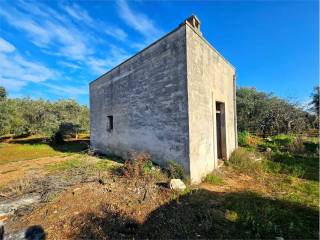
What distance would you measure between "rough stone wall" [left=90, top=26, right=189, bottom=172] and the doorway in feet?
9.87

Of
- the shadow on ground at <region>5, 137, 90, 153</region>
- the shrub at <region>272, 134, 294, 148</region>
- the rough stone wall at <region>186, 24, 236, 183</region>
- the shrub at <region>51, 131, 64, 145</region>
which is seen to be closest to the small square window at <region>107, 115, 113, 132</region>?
the shadow on ground at <region>5, 137, 90, 153</region>

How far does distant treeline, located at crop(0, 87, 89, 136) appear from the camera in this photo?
1691 centimetres

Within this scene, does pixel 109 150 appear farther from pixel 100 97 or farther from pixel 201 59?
pixel 201 59

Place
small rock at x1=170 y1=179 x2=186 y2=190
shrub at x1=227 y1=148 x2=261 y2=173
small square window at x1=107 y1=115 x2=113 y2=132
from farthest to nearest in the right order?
1. small square window at x1=107 y1=115 x2=113 y2=132
2. shrub at x1=227 y1=148 x2=261 y2=173
3. small rock at x1=170 y1=179 x2=186 y2=190

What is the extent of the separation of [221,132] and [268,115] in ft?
37.8

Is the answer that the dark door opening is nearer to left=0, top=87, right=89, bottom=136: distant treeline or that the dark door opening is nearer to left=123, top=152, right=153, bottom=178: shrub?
left=123, top=152, right=153, bottom=178: shrub

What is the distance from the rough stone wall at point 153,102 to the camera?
220 inches

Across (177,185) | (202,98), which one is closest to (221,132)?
(202,98)

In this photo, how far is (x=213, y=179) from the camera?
19.0ft

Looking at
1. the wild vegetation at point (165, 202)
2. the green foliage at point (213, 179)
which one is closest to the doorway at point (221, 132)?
the wild vegetation at point (165, 202)

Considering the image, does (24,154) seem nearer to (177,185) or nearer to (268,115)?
(177,185)

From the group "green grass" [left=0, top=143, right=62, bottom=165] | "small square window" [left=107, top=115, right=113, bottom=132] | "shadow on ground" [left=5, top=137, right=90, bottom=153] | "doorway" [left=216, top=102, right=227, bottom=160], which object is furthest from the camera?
"shadow on ground" [left=5, top=137, right=90, bottom=153]

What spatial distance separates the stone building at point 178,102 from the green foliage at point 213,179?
6.9 inches

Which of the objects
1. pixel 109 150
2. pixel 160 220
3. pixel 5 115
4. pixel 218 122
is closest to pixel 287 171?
pixel 218 122
